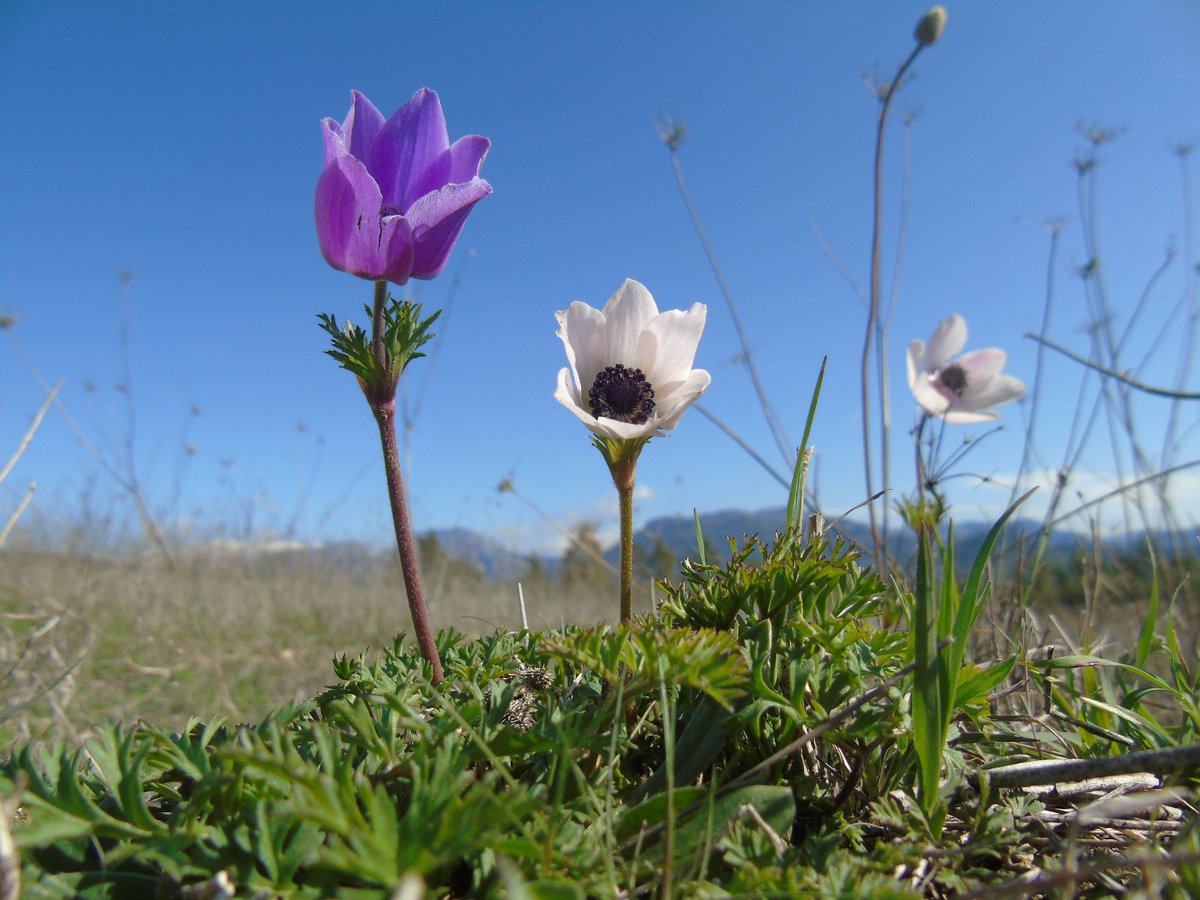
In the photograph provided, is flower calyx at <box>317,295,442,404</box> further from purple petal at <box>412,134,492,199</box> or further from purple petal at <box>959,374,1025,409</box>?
purple petal at <box>959,374,1025,409</box>

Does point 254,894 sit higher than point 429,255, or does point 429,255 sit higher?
point 429,255

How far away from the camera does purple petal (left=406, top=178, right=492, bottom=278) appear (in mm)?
1203

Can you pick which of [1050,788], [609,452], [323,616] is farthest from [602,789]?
[323,616]

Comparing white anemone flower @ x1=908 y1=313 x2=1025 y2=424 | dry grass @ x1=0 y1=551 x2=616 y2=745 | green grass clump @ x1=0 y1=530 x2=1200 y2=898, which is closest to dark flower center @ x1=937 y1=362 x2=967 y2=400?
white anemone flower @ x1=908 y1=313 x2=1025 y2=424

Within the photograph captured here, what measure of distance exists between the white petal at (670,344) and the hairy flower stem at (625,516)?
0.22 m

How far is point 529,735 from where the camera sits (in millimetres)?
889

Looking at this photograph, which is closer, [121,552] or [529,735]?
[529,735]

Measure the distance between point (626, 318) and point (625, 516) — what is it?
1.38ft

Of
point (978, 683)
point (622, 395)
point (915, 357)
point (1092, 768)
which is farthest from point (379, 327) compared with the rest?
point (915, 357)

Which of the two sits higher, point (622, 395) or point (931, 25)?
point (931, 25)

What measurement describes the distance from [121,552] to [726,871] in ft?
27.2

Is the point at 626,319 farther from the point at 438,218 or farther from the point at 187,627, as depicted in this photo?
the point at 187,627

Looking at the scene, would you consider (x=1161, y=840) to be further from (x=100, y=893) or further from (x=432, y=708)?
(x=100, y=893)

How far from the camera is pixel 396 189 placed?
131 centimetres
